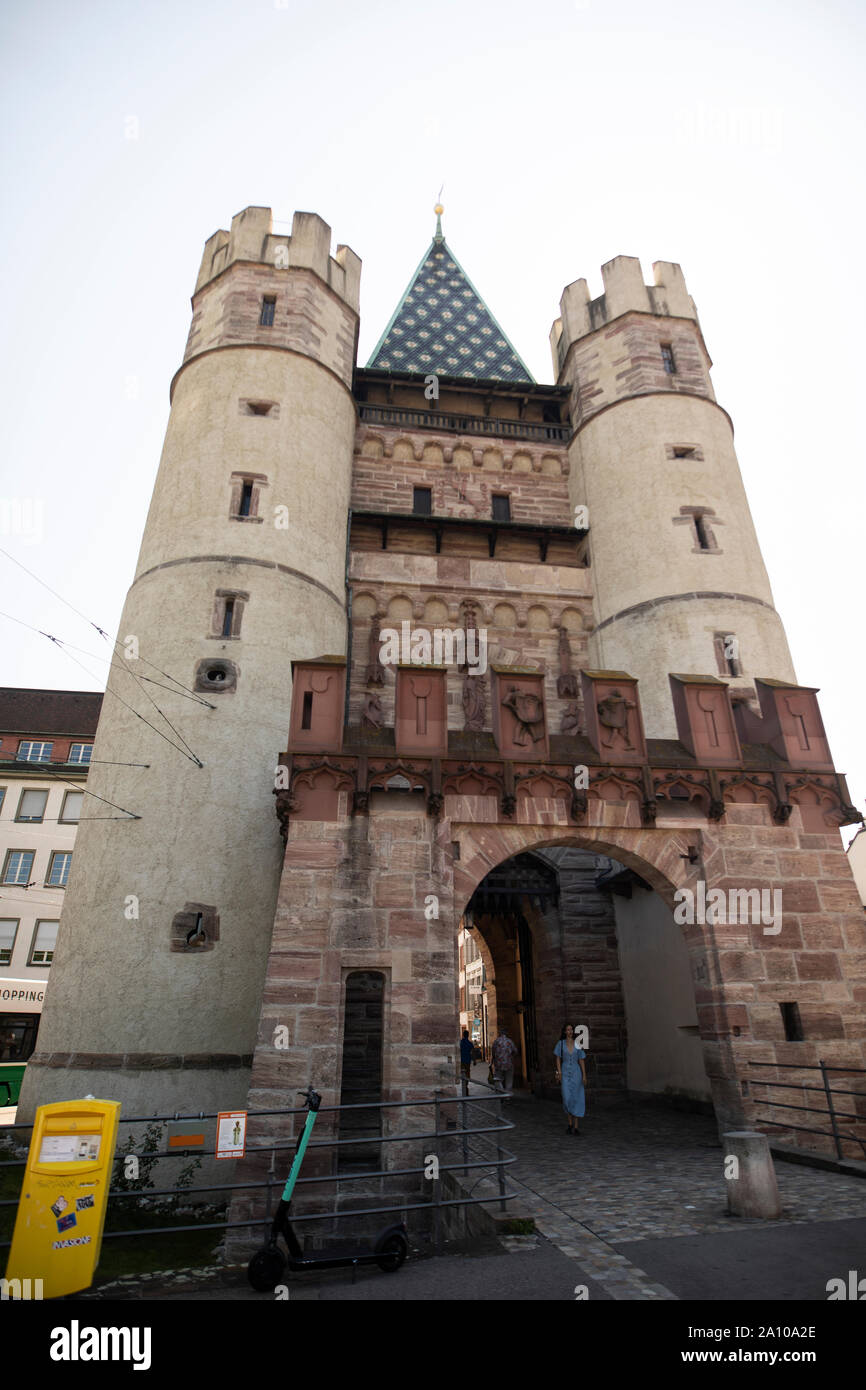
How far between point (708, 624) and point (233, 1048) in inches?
465

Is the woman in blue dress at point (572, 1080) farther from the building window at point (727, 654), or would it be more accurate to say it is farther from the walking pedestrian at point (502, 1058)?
the building window at point (727, 654)

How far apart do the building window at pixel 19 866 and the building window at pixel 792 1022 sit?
3043 cm

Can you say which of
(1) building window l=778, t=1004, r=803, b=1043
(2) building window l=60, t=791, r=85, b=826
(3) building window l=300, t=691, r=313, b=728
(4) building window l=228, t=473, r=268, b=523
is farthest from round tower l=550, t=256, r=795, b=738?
(2) building window l=60, t=791, r=85, b=826

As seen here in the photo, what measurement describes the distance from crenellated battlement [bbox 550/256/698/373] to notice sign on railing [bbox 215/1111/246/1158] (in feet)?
67.1

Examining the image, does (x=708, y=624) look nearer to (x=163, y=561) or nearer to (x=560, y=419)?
(x=560, y=419)

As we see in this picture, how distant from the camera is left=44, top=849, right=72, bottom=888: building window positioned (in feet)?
104

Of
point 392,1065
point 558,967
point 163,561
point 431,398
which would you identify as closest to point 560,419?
point 431,398

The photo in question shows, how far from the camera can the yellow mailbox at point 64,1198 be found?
18.1 feet

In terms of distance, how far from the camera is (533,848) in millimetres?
10547

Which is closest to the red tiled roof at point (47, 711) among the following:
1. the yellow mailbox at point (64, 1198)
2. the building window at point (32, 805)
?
the building window at point (32, 805)

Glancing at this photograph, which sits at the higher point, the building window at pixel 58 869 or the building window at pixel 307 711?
the building window at pixel 58 869

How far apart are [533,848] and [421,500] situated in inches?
478

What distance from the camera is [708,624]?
15758 mm

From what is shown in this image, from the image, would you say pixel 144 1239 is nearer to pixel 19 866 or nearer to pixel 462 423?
pixel 462 423
